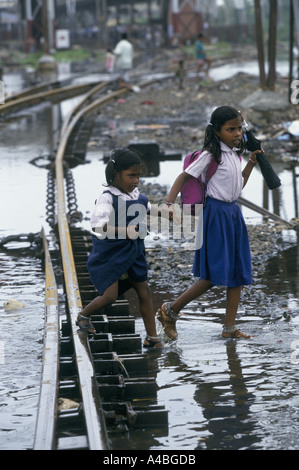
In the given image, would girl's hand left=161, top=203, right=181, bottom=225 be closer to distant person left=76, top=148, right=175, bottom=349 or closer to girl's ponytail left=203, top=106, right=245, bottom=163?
distant person left=76, top=148, right=175, bottom=349

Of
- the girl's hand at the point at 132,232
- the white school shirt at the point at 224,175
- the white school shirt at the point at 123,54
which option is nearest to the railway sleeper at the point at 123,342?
the girl's hand at the point at 132,232

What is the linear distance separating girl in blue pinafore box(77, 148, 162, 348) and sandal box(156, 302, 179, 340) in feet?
1.29

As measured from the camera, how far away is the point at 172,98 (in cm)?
2466

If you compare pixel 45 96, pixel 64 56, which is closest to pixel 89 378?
pixel 45 96

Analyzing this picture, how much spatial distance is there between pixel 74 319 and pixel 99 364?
2.45 ft

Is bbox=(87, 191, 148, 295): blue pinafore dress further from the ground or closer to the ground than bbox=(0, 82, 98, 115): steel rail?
closer to the ground

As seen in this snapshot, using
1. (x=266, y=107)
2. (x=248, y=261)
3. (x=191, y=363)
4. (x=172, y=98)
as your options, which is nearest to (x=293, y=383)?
(x=191, y=363)

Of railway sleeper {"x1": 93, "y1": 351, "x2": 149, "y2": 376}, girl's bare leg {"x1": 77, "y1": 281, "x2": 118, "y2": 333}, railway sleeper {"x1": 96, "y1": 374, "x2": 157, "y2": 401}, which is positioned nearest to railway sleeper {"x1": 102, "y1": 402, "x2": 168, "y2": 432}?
railway sleeper {"x1": 96, "y1": 374, "x2": 157, "y2": 401}

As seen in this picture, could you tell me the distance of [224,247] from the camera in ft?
17.8

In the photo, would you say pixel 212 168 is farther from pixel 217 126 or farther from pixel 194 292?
pixel 194 292

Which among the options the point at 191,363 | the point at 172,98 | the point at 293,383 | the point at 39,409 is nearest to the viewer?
the point at 39,409

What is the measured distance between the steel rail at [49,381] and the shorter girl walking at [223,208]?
1.01 m

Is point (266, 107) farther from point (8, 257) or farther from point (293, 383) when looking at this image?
point (293, 383)

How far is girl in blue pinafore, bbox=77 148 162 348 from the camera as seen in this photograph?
4.98 m
